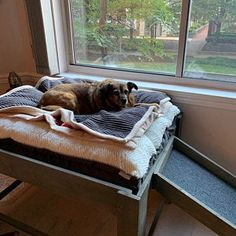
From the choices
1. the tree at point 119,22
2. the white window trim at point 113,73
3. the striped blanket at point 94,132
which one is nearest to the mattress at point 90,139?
the striped blanket at point 94,132

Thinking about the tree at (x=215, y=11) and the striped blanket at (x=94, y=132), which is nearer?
the striped blanket at (x=94, y=132)

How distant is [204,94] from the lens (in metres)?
1.54

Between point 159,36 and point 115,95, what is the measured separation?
1.89 ft

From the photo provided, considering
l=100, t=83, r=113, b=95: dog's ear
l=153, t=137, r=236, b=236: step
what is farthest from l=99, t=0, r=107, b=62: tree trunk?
l=153, t=137, r=236, b=236: step

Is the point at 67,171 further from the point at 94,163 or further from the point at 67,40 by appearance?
the point at 67,40

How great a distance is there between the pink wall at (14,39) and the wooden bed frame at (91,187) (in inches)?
41.7

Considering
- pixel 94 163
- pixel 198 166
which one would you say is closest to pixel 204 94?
pixel 198 166

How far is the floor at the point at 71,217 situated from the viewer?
144 centimetres

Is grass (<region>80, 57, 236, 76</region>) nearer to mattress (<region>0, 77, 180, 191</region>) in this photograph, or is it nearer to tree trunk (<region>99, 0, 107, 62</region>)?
tree trunk (<region>99, 0, 107, 62</region>)

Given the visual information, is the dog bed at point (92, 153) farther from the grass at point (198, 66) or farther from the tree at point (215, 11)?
the tree at point (215, 11)

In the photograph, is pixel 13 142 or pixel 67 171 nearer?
pixel 67 171

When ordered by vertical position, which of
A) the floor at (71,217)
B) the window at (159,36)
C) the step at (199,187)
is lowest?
the floor at (71,217)

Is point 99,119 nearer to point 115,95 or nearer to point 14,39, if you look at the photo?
point 115,95

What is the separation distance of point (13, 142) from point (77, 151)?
0.37 meters
